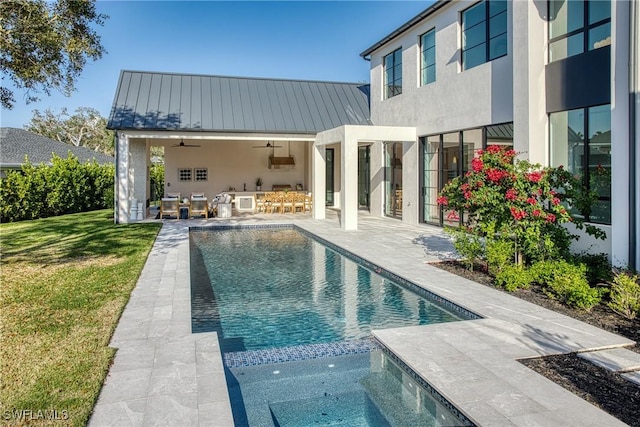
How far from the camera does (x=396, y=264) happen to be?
8883 millimetres

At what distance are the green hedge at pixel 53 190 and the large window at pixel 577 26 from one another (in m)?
17.7

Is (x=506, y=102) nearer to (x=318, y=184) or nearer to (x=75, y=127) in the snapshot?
(x=318, y=184)

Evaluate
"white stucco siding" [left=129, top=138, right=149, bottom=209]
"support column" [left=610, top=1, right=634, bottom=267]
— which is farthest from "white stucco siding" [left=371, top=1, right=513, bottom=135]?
"white stucco siding" [left=129, top=138, right=149, bottom=209]

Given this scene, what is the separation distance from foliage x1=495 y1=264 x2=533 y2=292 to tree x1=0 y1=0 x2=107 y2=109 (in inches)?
349

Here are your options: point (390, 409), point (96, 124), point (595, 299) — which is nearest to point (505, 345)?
point (390, 409)

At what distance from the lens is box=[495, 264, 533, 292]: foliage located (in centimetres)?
700

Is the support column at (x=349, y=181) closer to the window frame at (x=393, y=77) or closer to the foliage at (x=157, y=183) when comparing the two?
the window frame at (x=393, y=77)

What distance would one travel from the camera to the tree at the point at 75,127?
53.8 meters

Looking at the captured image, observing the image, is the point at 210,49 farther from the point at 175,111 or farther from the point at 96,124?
the point at 96,124

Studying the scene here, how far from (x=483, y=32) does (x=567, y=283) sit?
7944 millimetres

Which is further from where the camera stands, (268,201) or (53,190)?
(268,201)

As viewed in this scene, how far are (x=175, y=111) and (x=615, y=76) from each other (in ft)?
46.5

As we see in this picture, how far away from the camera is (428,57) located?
14.3 m

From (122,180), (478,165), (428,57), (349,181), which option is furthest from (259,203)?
(478,165)
